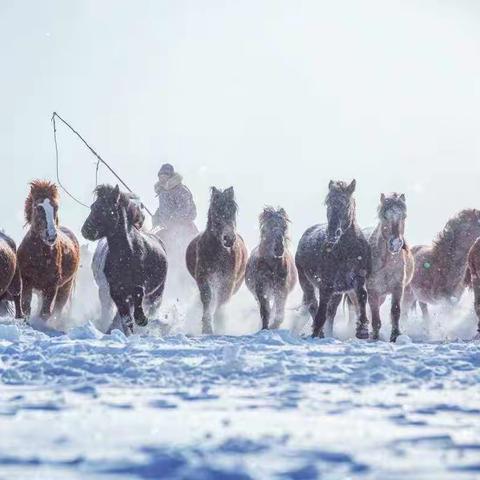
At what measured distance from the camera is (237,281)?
14.0m

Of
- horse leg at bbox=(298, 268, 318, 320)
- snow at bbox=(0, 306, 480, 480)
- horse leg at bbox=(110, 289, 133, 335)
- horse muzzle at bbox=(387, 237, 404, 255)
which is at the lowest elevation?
snow at bbox=(0, 306, 480, 480)

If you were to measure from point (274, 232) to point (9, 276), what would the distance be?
12.0ft

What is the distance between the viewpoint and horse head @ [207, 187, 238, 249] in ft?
41.2

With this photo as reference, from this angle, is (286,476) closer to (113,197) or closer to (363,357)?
(363,357)

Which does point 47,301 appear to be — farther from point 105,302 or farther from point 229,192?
point 229,192

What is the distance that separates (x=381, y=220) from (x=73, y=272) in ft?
15.3

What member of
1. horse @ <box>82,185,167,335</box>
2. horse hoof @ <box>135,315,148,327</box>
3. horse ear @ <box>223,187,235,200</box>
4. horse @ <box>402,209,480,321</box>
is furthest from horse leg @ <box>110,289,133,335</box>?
horse @ <box>402,209,480,321</box>

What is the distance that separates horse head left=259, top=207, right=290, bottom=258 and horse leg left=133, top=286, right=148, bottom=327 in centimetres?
193

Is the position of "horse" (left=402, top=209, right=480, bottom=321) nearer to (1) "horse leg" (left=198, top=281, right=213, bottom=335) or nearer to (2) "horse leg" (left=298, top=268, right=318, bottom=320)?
(2) "horse leg" (left=298, top=268, right=318, bottom=320)

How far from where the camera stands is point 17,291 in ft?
41.1

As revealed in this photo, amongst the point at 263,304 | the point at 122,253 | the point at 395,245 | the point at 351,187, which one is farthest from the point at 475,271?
the point at 122,253

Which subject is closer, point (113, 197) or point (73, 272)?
point (113, 197)

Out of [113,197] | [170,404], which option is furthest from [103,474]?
[113,197]

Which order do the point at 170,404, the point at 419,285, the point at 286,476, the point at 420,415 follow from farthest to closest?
1. the point at 419,285
2. the point at 170,404
3. the point at 420,415
4. the point at 286,476
